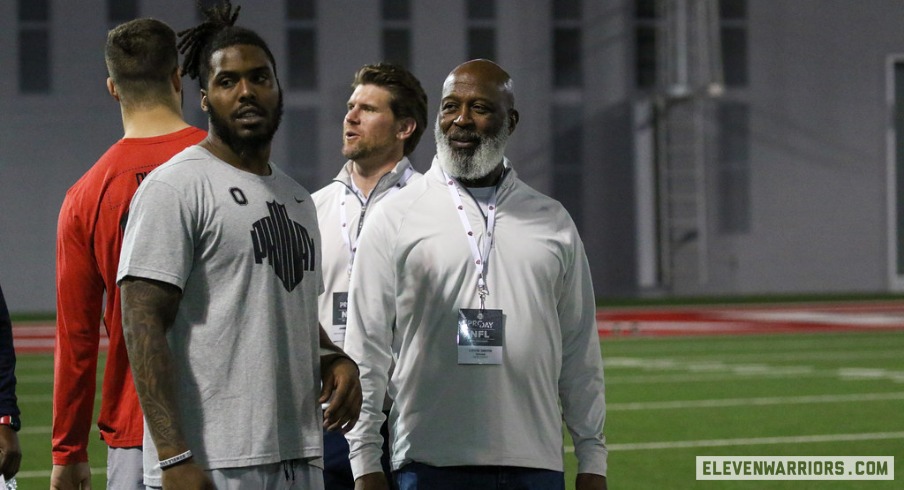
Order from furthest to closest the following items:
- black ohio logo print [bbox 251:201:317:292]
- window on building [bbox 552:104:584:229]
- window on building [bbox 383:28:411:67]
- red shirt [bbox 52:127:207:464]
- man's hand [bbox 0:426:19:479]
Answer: window on building [bbox 552:104:584:229] → window on building [bbox 383:28:411:67] → man's hand [bbox 0:426:19:479] → red shirt [bbox 52:127:207:464] → black ohio logo print [bbox 251:201:317:292]

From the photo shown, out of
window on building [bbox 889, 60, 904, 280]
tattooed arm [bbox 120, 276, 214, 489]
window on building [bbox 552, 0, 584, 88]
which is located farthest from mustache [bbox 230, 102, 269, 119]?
window on building [bbox 889, 60, 904, 280]

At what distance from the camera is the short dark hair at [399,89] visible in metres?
5.35

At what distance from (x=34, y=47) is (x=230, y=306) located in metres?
24.5

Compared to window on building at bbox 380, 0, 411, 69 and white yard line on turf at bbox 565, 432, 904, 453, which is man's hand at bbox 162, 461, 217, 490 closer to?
white yard line on turf at bbox 565, 432, 904, 453

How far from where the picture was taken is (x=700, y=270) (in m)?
28.1

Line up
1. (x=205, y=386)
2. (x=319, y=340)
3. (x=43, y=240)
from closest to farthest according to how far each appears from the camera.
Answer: (x=205, y=386), (x=319, y=340), (x=43, y=240)

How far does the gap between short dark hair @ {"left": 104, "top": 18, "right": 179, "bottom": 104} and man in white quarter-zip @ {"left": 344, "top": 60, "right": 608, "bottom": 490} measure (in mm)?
708

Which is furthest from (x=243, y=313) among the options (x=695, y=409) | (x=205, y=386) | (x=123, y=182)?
(x=695, y=409)

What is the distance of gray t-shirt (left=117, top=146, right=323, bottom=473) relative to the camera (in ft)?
9.61

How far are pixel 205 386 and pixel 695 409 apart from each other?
888 cm

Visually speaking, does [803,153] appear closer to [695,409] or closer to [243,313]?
[695,409]

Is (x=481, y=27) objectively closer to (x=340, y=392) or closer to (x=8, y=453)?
(x=8, y=453)

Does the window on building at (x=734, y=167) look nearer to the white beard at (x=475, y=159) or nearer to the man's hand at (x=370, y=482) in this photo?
the white beard at (x=475, y=159)

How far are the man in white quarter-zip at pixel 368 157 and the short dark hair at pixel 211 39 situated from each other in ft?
4.88
